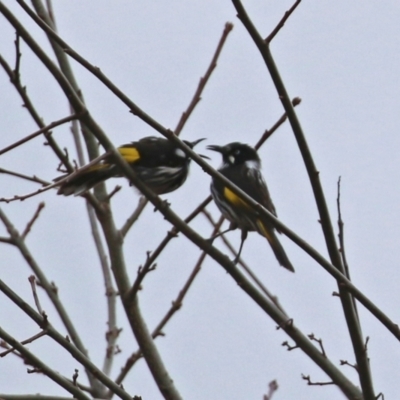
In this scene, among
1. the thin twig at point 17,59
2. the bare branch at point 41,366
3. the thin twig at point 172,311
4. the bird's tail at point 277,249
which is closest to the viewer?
the bare branch at point 41,366

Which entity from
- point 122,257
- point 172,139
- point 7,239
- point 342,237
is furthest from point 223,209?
point 172,139

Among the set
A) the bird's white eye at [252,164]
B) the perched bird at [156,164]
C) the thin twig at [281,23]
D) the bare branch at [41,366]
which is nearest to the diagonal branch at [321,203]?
the thin twig at [281,23]

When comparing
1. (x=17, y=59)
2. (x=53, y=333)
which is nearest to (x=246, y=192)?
(x=17, y=59)

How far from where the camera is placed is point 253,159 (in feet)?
23.4

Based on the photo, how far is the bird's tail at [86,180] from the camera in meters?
4.88

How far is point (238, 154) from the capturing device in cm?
714

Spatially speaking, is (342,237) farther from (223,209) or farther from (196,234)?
(223,209)

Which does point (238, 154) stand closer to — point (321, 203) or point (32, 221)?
point (32, 221)

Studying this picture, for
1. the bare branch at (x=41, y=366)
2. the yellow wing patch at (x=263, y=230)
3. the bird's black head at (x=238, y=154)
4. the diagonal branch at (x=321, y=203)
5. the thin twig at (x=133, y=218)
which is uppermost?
the bird's black head at (x=238, y=154)

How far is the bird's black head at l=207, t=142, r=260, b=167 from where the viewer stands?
23.2 feet

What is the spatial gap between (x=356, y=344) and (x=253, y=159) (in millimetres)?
3925

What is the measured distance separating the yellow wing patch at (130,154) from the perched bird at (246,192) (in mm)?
564

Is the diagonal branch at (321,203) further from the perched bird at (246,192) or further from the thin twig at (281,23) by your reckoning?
the perched bird at (246,192)

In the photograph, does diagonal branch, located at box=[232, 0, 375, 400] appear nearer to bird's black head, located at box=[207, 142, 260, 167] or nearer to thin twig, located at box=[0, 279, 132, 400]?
thin twig, located at box=[0, 279, 132, 400]
